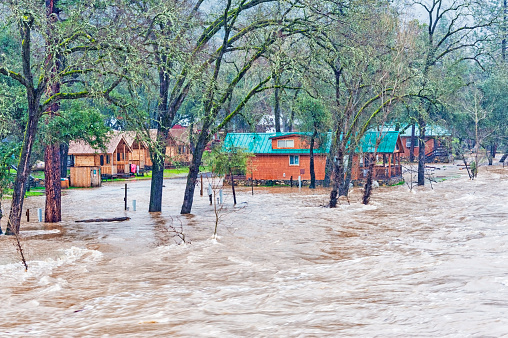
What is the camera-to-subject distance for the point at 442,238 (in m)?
17.5

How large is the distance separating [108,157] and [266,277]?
154 feet

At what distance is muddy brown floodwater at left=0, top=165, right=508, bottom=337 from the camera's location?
920 cm

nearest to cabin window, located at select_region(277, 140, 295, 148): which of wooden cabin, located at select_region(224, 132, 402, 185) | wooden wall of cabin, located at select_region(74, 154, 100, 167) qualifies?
wooden cabin, located at select_region(224, 132, 402, 185)

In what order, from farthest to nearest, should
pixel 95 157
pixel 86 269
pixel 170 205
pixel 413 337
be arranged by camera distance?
pixel 95 157
pixel 170 205
pixel 86 269
pixel 413 337

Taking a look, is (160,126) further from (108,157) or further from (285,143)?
(108,157)

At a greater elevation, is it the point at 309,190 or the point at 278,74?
the point at 278,74

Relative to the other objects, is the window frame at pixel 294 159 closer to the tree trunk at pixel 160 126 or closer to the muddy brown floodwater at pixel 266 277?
the tree trunk at pixel 160 126

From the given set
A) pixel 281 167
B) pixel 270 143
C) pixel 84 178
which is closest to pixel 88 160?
pixel 84 178

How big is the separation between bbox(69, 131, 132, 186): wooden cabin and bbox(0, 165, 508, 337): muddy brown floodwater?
31.8m

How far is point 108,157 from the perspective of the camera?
5712 centimetres

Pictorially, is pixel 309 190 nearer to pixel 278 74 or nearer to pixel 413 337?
pixel 278 74

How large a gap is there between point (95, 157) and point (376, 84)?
3575 cm

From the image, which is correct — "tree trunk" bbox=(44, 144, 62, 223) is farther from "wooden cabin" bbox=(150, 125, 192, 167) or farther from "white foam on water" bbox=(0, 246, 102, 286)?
"white foam on water" bbox=(0, 246, 102, 286)

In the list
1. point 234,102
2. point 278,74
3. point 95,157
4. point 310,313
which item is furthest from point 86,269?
point 234,102
